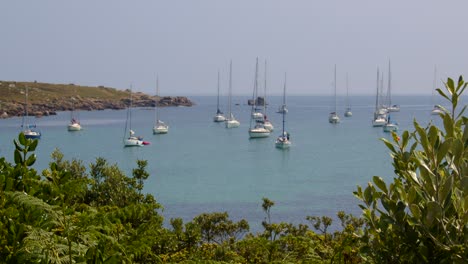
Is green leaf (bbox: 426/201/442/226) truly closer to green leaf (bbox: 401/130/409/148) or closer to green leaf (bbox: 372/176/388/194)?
green leaf (bbox: 372/176/388/194)

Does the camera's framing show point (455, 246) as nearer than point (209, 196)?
Yes

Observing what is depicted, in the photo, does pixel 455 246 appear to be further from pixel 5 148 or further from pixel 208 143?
pixel 208 143

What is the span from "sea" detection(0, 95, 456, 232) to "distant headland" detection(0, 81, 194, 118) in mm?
18631

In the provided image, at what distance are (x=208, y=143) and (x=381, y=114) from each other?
160ft

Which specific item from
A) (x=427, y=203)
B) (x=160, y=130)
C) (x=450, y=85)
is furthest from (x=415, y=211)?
→ (x=160, y=130)

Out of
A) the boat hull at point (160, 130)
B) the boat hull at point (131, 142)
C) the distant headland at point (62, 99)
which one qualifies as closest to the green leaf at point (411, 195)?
the boat hull at point (131, 142)

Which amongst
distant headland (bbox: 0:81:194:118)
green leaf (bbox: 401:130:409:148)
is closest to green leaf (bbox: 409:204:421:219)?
green leaf (bbox: 401:130:409:148)

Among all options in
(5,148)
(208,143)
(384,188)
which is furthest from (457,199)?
(208,143)

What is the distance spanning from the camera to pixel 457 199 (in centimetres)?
297

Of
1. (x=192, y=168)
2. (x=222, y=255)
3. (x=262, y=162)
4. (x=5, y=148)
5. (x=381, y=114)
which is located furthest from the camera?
(x=381, y=114)

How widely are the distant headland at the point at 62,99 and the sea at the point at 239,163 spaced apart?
18.6 meters

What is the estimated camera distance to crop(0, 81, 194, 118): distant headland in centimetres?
12462

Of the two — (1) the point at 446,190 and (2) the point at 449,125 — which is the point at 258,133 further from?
(1) the point at 446,190

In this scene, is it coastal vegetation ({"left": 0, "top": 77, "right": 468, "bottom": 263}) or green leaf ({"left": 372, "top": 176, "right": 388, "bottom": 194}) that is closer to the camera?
coastal vegetation ({"left": 0, "top": 77, "right": 468, "bottom": 263})
